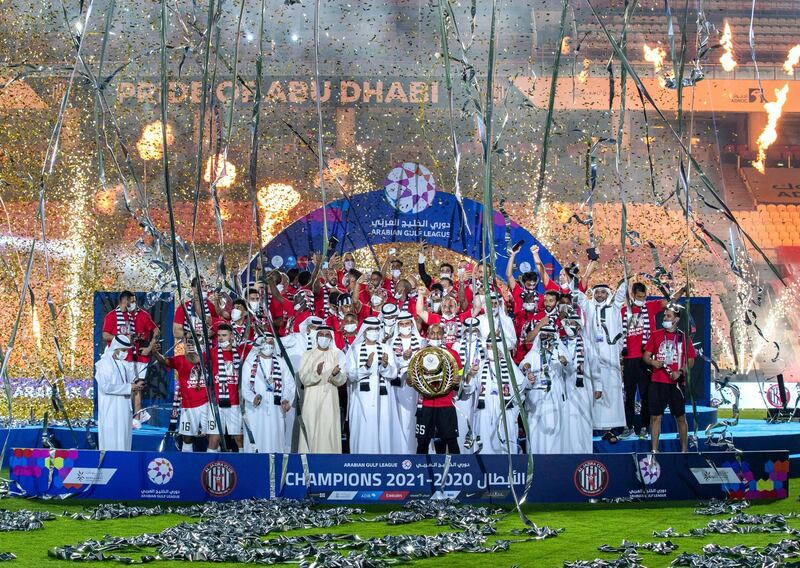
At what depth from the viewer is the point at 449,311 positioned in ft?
38.4

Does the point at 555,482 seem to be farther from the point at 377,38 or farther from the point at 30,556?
the point at 377,38

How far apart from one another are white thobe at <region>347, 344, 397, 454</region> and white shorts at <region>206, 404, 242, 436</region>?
3.63 feet

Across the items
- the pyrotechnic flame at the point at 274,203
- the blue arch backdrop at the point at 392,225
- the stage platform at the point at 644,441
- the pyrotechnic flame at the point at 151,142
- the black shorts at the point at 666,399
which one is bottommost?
the stage platform at the point at 644,441

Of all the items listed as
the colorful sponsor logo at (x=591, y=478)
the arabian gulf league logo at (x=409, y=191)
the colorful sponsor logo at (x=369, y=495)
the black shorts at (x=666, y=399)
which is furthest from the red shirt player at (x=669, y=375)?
the arabian gulf league logo at (x=409, y=191)

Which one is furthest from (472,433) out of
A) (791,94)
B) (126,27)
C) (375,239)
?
(791,94)

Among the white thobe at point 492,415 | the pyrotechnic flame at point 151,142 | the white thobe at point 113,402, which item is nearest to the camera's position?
the white thobe at point 492,415

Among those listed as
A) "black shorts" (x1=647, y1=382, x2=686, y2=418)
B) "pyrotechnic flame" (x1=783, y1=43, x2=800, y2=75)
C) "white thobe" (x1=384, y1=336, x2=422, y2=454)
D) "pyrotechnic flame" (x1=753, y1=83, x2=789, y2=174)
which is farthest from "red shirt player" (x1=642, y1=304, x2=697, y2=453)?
"pyrotechnic flame" (x1=783, y1=43, x2=800, y2=75)

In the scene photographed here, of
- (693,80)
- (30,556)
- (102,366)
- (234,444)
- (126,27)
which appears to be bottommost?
(30,556)

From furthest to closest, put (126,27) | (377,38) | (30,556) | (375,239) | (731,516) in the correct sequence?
(377,38) → (126,27) → (375,239) → (731,516) → (30,556)

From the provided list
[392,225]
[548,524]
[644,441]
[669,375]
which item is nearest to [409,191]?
[392,225]

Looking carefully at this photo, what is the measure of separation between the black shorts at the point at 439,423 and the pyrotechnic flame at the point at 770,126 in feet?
66.9

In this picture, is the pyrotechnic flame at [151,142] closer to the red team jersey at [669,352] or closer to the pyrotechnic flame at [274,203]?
the pyrotechnic flame at [274,203]

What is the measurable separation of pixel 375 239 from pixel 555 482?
6307 mm

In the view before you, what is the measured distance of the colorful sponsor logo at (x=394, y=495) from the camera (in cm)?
975
